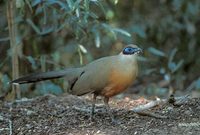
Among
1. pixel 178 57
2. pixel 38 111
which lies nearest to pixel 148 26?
pixel 178 57

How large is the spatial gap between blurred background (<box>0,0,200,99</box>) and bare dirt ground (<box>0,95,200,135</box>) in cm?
84

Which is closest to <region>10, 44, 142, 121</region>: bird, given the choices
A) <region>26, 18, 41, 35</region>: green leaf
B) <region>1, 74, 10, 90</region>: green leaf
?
<region>1, 74, 10, 90</region>: green leaf

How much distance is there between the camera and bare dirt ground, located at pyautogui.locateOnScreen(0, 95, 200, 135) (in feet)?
17.2

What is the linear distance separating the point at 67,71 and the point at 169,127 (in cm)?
117

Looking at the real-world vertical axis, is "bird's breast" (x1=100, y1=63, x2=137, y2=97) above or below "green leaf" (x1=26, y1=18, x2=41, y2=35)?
below

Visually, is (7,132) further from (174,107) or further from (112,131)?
(174,107)

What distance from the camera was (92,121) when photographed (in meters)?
5.58

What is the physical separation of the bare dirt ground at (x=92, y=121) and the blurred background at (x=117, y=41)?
0.84m

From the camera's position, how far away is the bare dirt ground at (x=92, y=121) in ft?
17.2

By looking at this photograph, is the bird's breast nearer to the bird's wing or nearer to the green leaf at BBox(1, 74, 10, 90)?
the bird's wing

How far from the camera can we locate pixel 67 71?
584cm

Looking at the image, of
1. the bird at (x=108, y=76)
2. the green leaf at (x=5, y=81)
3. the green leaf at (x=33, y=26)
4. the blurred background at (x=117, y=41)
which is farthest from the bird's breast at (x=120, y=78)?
the green leaf at (x=33, y=26)

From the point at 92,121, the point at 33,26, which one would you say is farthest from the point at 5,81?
the point at 92,121

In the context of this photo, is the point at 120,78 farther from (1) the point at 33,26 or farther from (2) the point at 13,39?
(1) the point at 33,26
